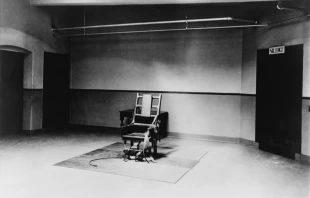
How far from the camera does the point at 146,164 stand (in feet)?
17.9

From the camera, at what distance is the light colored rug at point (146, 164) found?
4.85m

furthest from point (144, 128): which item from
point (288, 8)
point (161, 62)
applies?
point (288, 8)

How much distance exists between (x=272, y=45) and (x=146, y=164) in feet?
12.6

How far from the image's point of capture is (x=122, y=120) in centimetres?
817

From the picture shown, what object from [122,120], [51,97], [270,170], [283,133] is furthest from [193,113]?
[51,97]

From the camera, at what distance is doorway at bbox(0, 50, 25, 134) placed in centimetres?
799

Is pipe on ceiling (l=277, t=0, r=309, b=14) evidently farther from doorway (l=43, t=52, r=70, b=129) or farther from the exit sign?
doorway (l=43, t=52, r=70, b=129)

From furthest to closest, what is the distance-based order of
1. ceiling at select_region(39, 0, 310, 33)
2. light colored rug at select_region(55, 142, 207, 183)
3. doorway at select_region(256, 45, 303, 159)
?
ceiling at select_region(39, 0, 310, 33) → doorway at select_region(256, 45, 303, 159) → light colored rug at select_region(55, 142, 207, 183)

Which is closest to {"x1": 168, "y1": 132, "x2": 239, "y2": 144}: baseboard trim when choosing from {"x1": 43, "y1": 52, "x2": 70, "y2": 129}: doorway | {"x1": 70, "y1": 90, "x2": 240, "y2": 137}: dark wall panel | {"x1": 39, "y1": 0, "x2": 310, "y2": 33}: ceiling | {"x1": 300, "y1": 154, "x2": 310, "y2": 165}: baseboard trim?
{"x1": 70, "y1": 90, "x2": 240, "y2": 137}: dark wall panel

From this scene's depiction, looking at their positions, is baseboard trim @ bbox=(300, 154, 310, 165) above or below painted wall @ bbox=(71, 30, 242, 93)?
below

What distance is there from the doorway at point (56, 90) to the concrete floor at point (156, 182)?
214 cm

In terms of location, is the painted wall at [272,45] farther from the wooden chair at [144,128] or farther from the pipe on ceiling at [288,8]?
the wooden chair at [144,128]

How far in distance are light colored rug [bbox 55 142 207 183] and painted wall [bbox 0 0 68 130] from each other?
2837mm

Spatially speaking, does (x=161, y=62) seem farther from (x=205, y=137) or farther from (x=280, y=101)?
(x=280, y=101)
